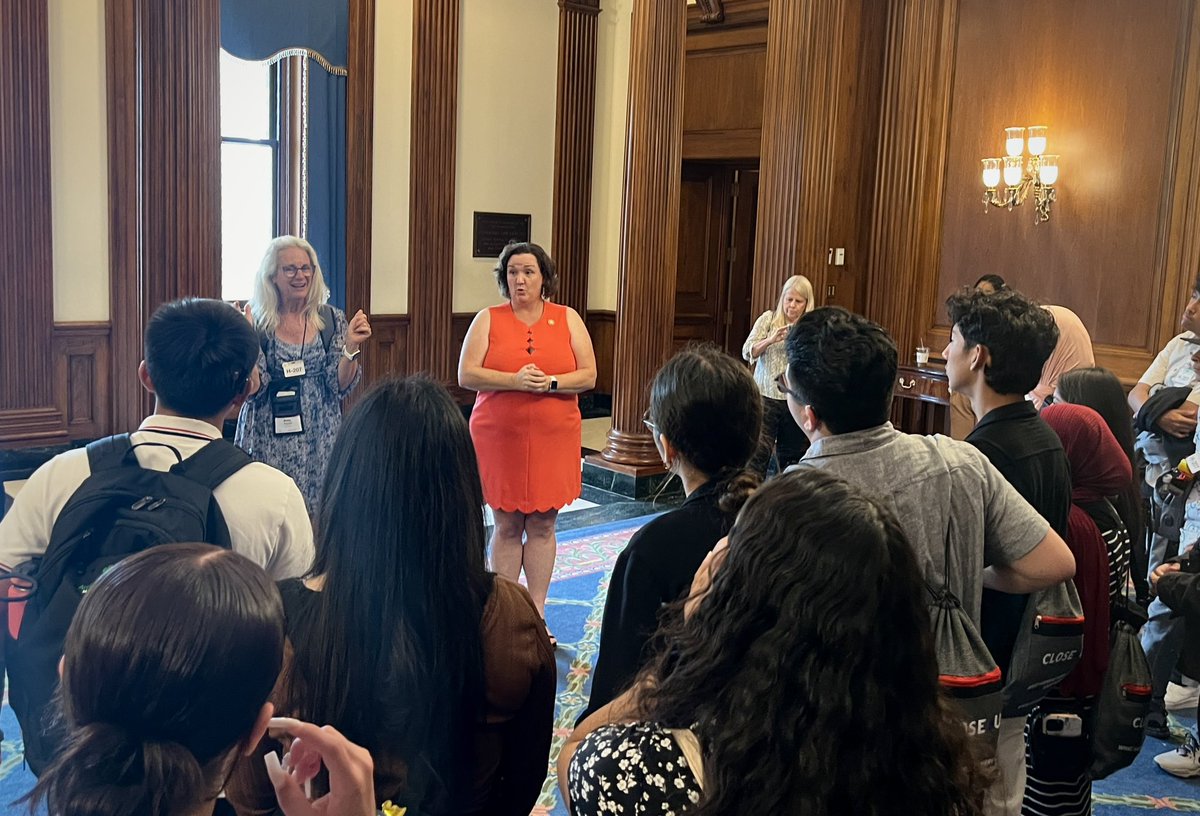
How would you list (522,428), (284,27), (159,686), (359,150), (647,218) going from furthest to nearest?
(359,150)
(284,27)
(647,218)
(522,428)
(159,686)

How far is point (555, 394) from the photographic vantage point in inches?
164

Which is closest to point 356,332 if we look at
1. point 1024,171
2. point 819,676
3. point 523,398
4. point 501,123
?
point 523,398

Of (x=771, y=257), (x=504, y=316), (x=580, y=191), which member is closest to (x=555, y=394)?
(x=504, y=316)

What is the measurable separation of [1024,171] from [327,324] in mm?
5371

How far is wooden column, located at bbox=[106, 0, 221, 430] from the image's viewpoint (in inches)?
270

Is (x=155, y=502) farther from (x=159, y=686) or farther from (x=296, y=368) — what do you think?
(x=296, y=368)

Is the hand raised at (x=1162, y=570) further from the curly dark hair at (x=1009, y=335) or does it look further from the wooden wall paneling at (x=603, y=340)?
the wooden wall paneling at (x=603, y=340)

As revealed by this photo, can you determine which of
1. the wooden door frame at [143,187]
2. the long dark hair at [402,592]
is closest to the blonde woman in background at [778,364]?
the wooden door frame at [143,187]

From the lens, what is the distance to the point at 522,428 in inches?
163

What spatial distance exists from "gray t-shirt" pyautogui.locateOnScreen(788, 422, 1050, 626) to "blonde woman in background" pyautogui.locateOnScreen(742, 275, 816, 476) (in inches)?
147

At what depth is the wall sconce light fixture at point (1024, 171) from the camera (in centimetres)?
711

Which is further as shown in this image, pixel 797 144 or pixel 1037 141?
pixel 797 144

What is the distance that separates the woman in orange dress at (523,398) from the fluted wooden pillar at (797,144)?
12.0 ft

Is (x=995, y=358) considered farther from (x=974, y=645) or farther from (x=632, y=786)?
(x=632, y=786)
